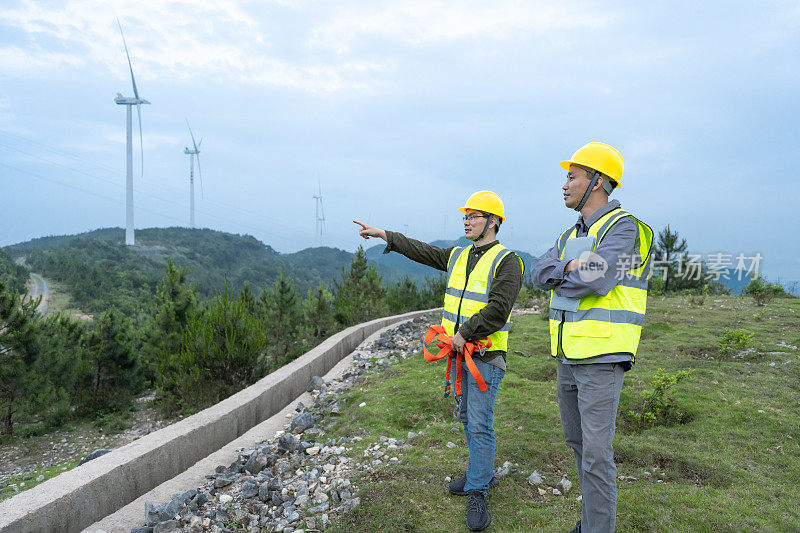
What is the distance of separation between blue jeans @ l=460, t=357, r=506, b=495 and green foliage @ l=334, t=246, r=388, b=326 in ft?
37.8

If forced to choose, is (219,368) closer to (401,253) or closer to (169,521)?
(169,521)

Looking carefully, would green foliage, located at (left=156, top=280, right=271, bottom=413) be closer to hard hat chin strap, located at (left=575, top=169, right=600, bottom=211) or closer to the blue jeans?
the blue jeans

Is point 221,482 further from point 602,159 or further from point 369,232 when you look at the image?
point 602,159

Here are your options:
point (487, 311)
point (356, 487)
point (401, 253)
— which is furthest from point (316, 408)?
point (487, 311)

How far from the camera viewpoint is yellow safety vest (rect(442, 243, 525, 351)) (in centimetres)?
315

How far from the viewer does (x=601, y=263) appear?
2314 millimetres

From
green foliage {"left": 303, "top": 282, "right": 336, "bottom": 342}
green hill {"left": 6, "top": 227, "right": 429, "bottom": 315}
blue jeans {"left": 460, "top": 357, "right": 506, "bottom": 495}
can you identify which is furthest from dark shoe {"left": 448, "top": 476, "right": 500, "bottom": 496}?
green hill {"left": 6, "top": 227, "right": 429, "bottom": 315}

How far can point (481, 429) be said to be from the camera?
3.07m

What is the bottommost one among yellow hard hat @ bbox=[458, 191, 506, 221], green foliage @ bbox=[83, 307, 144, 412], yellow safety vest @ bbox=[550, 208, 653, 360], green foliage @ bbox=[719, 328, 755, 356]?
green foliage @ bbox=[83, 307, 144, 412]

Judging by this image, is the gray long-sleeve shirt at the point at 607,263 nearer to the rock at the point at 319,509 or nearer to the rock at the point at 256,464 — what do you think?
the rock at the point at 319,509

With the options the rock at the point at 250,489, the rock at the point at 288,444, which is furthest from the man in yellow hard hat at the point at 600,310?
the rock at the point at 288,444

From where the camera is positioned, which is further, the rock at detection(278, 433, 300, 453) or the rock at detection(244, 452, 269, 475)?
the rock at detection(278, 433, 300, 453)

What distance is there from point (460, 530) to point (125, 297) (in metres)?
53.0

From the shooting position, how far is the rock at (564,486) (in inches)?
132
